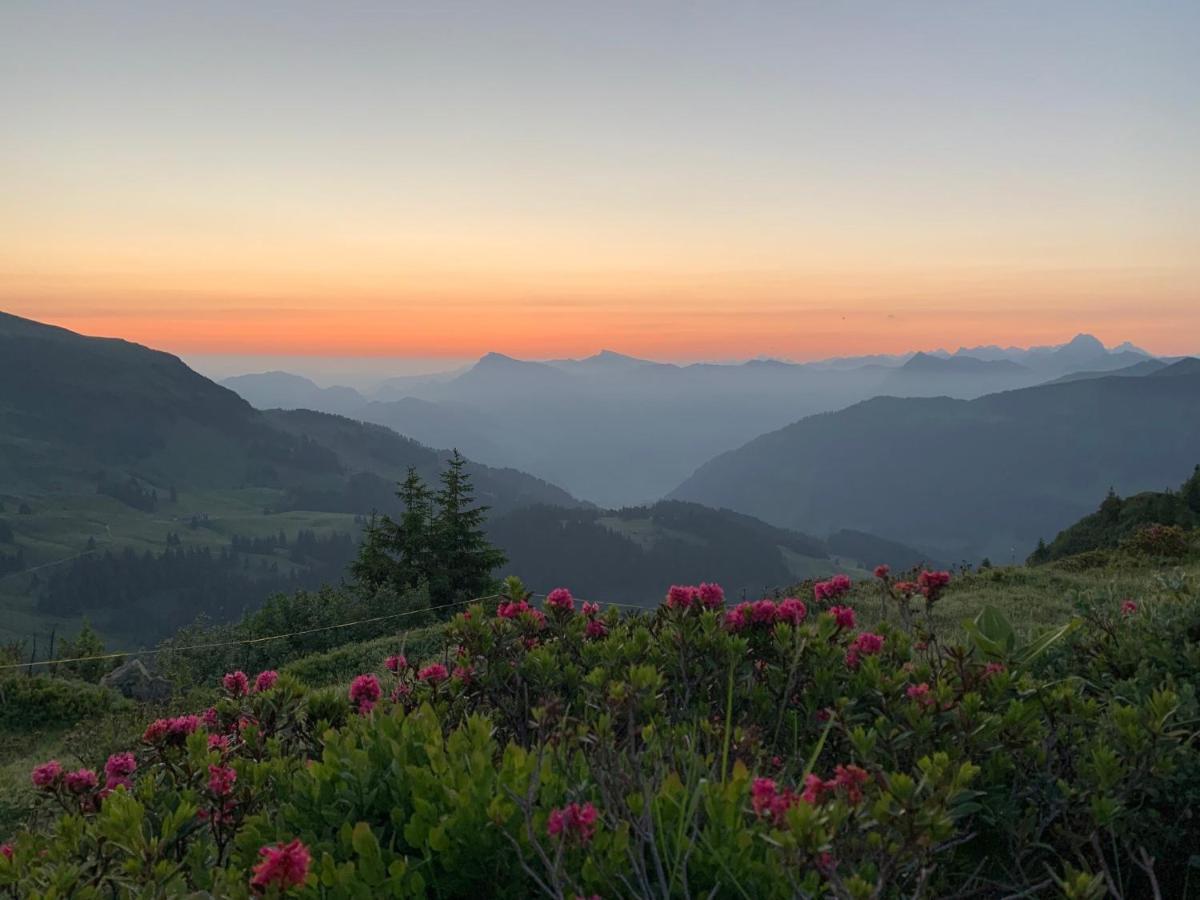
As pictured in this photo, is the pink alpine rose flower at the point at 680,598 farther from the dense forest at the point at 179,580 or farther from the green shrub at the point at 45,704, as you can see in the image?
the dense forest at the point at 179,580

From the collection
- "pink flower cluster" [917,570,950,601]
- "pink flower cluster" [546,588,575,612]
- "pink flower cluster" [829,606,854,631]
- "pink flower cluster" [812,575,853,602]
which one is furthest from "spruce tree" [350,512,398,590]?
"pink flower cluster" [829,606,854,631]

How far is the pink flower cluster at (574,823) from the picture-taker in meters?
1.94

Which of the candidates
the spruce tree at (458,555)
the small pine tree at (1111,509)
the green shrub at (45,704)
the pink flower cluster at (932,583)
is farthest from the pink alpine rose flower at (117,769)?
the small pine tree at (1111,509)

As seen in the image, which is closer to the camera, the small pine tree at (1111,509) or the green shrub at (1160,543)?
the green shrub at (1160,543)

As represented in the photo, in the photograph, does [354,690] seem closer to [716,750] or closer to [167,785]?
[167,785]

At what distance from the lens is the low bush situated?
198 centimetres

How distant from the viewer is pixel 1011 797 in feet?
8.64

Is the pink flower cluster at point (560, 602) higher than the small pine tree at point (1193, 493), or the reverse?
the pink flower cluster at point (560, 602)

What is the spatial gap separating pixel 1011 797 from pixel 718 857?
1308 millimetres

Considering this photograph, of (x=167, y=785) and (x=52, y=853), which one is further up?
(x=52, y=853)

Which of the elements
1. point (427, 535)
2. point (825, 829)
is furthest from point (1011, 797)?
point (427, 535)

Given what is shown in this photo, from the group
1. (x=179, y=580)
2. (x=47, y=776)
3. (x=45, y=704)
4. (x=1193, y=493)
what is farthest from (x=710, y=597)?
(x=179, y=580)

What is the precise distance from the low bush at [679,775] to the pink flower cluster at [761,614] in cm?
2

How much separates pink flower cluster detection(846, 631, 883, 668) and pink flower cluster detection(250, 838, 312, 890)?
8.21 ft
